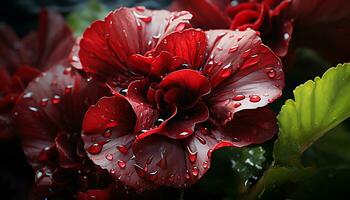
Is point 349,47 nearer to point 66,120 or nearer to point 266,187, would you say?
point 266,187

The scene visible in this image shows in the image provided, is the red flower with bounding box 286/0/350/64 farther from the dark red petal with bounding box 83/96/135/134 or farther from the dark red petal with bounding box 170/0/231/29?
the dark red petal with bounding box 83/96/135/134

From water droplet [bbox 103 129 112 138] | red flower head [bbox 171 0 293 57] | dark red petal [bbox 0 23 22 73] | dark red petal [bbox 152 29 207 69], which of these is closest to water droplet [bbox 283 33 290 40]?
red flower head [bbox 171 0 293 57]

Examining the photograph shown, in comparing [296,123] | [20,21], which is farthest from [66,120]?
[20,21]

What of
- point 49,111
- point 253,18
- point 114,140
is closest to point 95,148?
point 114,140

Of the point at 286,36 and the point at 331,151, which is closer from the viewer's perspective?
the point at 286,36

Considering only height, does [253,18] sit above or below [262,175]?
above

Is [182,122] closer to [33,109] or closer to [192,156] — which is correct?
[192,156]

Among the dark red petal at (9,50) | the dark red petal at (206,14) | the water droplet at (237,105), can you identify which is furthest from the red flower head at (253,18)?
the dark red petal at (9,50)

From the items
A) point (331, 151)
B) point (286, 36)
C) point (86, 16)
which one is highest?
point (286, 36)
